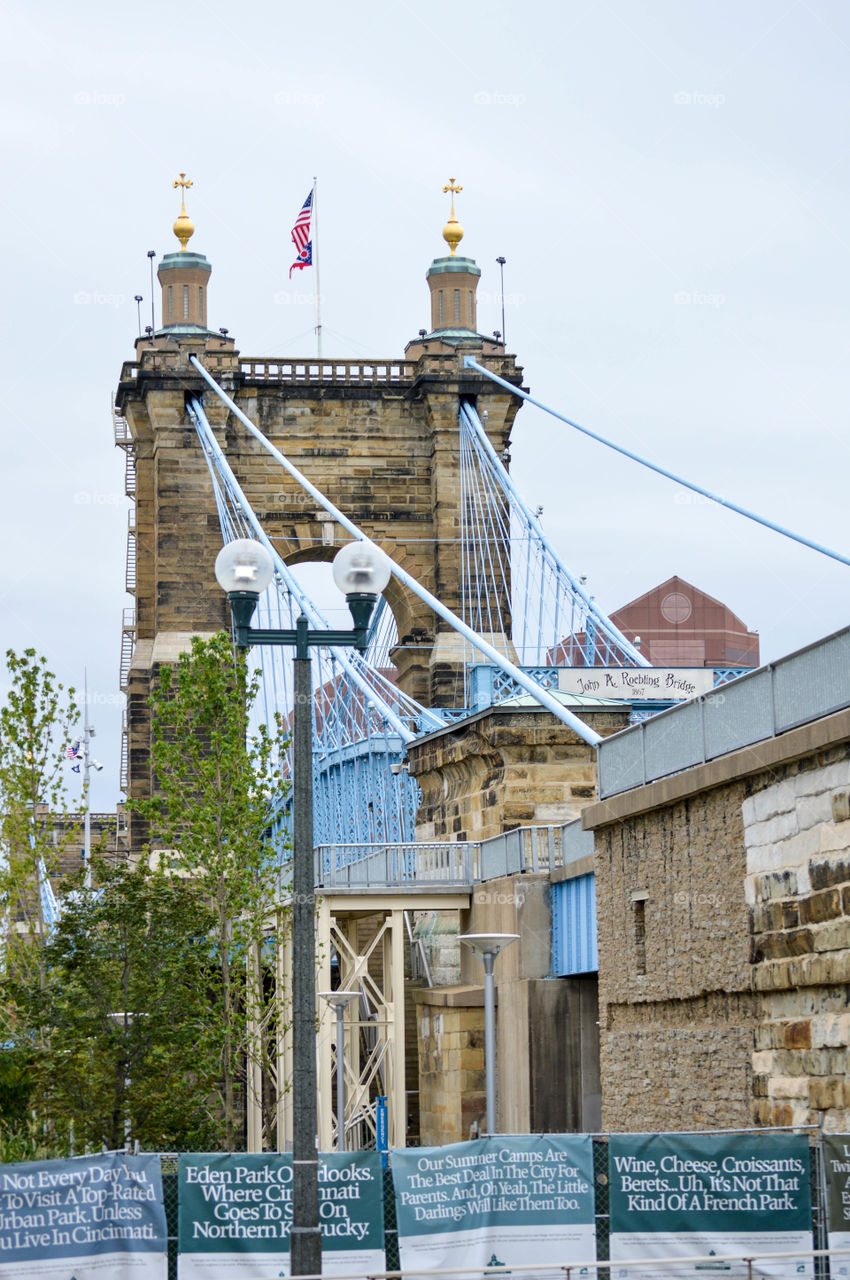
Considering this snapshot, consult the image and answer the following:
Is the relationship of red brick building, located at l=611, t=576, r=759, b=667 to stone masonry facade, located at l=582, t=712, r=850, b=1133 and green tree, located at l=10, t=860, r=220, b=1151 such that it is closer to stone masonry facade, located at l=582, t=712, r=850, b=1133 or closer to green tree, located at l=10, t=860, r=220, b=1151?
green tree, located at l=10, t=860, r=220, b=1151

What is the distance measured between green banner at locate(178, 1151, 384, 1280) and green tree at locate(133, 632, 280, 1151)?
32.3 feet

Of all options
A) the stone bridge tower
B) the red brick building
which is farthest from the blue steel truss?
the red brick building

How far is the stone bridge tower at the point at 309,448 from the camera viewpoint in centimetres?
5094

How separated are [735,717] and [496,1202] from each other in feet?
14.3

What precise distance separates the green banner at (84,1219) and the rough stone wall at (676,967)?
4.73 metres

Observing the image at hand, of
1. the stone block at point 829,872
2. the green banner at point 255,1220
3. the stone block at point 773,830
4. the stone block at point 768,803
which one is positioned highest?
the stone block at point 768,803

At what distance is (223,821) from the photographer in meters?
24.9

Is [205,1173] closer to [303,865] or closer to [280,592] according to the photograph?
[303,865]

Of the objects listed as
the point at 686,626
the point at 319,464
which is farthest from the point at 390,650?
the point at 686,626

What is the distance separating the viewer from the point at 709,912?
1614cm

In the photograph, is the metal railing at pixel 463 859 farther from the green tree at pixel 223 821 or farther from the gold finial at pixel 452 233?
the gold finial at pixel 452 233

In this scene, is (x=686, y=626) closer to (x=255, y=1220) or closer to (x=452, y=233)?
(x=452, y=233)

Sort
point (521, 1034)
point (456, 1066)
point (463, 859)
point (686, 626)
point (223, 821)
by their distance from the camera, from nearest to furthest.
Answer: point (521, 1034) < point (223, 821) < point (456, 1066) < point (463, 859) < point (686, 626)

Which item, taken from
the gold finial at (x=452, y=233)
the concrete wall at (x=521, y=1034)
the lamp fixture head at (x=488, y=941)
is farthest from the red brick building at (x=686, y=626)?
the lamp fixture head at (x=488, y=941)
